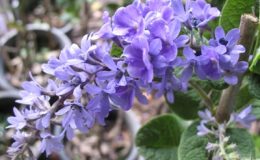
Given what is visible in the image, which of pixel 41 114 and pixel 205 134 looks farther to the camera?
pixel 205 134

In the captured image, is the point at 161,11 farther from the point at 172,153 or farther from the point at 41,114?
the point at 172,153

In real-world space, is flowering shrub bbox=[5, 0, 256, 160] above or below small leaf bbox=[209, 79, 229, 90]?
above

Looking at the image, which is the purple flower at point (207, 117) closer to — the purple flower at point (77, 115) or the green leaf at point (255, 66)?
the green leaf at point (255, 66)

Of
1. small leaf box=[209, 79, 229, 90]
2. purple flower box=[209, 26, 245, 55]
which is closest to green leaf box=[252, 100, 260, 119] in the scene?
small leaf box=[209, 79, 229, 90]

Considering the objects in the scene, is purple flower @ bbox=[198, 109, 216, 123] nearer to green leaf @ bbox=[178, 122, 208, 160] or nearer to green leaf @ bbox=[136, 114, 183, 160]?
green leaf @ bbox=[178, 122, 208, 160]

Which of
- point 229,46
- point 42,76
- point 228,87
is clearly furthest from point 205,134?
point 42,76

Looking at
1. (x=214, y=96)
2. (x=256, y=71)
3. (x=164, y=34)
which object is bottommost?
(x=214, y=96)
